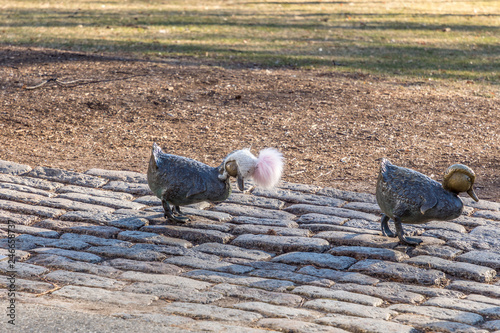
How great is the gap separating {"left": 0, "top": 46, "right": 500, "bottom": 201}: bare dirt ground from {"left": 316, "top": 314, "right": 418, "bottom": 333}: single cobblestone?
2.58m

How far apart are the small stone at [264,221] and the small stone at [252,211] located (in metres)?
0.08

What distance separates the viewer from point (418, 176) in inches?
180

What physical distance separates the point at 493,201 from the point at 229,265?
2.76 meters

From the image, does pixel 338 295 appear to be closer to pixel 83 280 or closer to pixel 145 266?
pixel 145 266

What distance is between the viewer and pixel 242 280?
161 inches

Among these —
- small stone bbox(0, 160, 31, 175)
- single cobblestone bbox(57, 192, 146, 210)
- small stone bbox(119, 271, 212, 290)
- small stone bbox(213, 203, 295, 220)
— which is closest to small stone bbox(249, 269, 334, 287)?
small stone bbox(119, 271, 212, 290)

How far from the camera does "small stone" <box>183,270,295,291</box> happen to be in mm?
4000

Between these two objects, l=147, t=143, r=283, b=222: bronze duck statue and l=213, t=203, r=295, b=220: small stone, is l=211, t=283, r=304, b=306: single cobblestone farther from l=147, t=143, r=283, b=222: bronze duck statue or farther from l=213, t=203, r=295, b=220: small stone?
l=213, t=203, r=295, b=220: small stone

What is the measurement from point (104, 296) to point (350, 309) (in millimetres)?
1465

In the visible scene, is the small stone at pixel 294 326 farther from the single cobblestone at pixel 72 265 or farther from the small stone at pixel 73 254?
the small stone at pixel 73 254

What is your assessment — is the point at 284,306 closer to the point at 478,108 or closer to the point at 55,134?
the point at 55,134

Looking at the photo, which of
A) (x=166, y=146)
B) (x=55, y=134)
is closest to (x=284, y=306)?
(x=166, y=146)

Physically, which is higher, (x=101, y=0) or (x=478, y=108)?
(x=101, y=0)

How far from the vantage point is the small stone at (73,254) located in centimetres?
440
